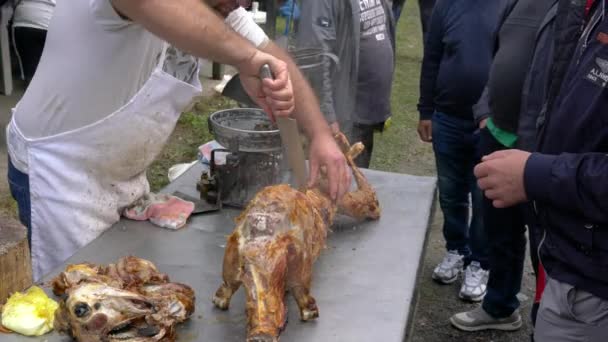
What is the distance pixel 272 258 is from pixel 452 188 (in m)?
2.60

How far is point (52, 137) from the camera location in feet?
8.15

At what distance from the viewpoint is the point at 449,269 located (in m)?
4.57

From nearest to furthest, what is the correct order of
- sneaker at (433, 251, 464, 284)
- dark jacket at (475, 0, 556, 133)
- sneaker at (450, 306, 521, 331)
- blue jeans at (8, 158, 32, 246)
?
blue jeans at (8, 158, 32, 246), dark jacket at (475, 0, 556, 133), sneaker at (450, 306, 521, 331), sneaker at (433, 251, 464, 284)

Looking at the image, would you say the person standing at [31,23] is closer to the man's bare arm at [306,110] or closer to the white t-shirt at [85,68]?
the white t-shirt at [85,68]

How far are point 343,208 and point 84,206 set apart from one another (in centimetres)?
108

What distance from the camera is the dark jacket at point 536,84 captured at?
281 cm

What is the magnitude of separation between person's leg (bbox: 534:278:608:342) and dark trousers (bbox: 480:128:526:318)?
119 cm

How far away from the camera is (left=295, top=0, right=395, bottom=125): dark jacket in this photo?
162 inches

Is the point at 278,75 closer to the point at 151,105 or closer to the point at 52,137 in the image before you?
the point at 151,105

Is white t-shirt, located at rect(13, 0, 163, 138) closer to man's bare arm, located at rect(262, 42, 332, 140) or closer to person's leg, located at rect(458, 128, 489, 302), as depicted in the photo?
man's bare arm, located at rect(262, 42, 332, 140)

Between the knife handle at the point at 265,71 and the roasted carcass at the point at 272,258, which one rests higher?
the knife handle at the point at 265,71

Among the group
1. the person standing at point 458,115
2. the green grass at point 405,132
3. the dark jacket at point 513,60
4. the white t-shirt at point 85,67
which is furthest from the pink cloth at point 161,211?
the green grass at point 405,132

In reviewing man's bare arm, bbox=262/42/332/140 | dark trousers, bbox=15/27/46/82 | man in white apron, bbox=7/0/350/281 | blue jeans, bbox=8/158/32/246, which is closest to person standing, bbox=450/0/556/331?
man's bare arm, bbox=262/42/332/140

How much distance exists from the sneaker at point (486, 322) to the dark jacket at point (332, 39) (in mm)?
1480
